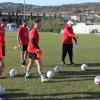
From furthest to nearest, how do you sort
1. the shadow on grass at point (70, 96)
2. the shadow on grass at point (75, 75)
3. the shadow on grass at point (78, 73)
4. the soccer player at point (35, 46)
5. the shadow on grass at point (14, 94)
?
the shadow on grass at point (78, 73), the shadow on grass at point (75, 75), the soccer player at point (35, 46), the shadow on grass at point (14, 94), the shadow on grass at point (70, 96)

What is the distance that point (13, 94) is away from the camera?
11328 mm

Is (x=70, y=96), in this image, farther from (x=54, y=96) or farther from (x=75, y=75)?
(x=75, y=75)

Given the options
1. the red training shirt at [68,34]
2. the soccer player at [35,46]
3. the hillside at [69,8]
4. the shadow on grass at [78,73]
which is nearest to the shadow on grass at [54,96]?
the soccer player at [35,46]

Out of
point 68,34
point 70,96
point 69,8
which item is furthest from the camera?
point 69,8

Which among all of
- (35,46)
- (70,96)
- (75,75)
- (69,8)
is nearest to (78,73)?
(75,75)

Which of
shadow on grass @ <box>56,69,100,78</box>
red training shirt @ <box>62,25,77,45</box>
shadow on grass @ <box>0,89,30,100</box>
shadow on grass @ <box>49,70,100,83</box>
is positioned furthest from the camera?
red training shirt @ <box>62,25,77,45</box>

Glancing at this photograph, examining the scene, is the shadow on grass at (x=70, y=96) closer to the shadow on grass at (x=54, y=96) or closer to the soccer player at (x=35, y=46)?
the shadow on grass at (x=54, y=96)

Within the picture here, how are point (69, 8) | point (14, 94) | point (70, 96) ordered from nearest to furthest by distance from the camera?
point (70, 96)
point (14, 94)
point (69, 8)

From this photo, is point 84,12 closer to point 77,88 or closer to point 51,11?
point 51,11

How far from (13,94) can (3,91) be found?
397mm

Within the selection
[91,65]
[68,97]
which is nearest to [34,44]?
[68,97]

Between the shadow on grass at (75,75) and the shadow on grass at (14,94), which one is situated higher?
the shadow on grass at (14,94)

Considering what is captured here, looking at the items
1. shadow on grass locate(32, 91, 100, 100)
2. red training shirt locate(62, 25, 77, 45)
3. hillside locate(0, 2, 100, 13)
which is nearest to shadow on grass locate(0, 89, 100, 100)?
shadow on grass locate(32, 91, 100, 100)

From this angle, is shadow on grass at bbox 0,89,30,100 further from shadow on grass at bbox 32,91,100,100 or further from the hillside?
the hillside
